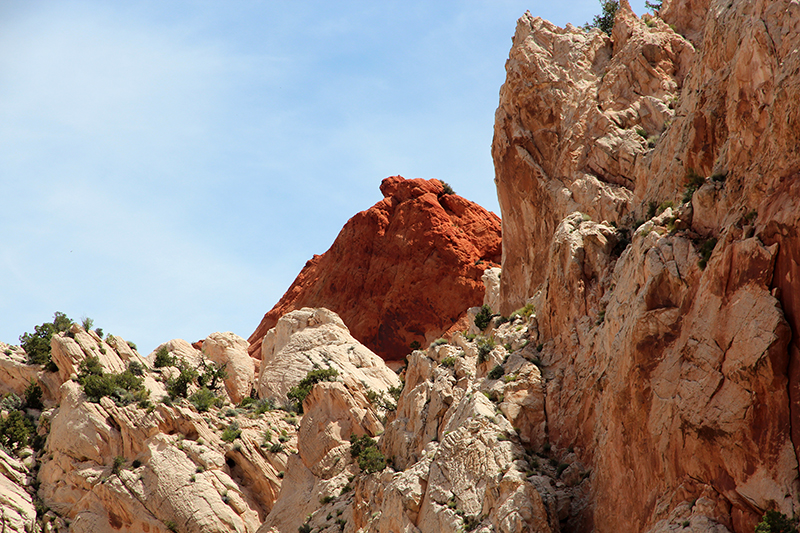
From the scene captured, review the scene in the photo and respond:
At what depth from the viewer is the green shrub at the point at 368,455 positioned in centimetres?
4169

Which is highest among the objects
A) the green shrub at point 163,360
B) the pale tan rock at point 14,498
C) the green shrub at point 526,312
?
the green shrub at point 526,312

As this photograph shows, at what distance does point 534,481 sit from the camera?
98.3 feet

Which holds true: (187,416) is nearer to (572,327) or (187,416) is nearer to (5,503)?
(5,503)

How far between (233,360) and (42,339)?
1619 cm

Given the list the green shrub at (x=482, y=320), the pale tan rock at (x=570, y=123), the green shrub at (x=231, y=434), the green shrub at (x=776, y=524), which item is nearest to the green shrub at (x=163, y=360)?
the green shrub at (x=231, y=434)

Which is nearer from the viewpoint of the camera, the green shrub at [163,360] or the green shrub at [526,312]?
the green shrub at [526,312]

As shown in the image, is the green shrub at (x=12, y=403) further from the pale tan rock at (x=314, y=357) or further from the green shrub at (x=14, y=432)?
the pale tan rock at (x=314, y=357)

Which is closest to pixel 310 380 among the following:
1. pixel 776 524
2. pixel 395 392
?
pixel 395 392

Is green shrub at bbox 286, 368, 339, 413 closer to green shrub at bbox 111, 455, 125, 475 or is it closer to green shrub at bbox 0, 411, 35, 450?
green shrub at bbox 111, 455, 125, 475

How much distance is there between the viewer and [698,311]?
2545 cm

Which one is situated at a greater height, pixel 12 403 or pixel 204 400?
pixel 204 400

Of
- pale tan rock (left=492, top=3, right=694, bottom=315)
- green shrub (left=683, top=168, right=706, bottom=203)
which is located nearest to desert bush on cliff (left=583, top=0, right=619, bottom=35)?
pale tan rock (left=492, top=3, right=694, bottom=315)

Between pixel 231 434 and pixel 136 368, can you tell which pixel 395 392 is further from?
pixel 136 368

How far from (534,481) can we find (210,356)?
48679 millimetres
